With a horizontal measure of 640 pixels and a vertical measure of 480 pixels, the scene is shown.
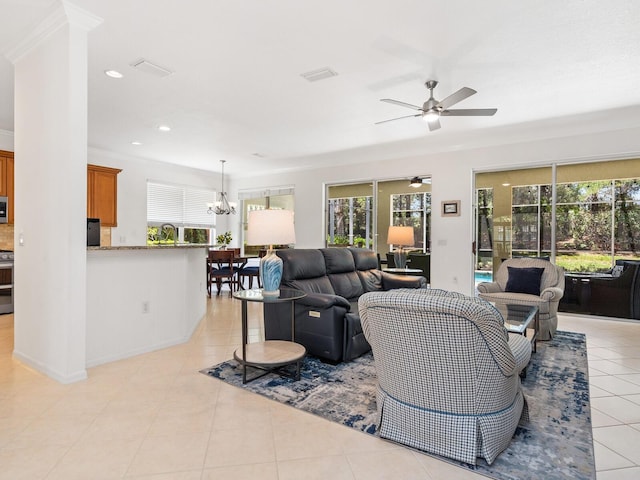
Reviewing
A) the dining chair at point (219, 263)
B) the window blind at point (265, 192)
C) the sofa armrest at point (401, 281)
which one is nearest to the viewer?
the sofa armrest at point (401, 281)

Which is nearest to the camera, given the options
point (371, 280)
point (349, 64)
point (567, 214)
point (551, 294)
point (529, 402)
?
point (529, 402)

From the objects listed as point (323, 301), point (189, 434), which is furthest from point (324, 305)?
point (189, 434)

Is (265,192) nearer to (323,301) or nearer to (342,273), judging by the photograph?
(342,273)

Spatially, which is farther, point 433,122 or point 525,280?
point 525,280

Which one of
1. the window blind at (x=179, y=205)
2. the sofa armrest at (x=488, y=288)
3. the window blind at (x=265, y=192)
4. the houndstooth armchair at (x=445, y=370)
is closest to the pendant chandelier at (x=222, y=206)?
the window blind at (x=179, y=205)

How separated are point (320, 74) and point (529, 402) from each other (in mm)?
3273

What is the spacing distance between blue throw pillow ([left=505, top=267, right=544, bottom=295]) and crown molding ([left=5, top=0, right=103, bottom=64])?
494 centimetres

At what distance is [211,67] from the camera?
3.49 metres

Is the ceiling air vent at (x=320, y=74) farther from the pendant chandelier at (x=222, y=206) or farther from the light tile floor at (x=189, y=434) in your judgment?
the pendant chandelier at (x=222, y=206)

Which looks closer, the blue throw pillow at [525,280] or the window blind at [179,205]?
the blue throw pillow at [525,280]

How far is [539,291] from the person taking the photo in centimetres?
444

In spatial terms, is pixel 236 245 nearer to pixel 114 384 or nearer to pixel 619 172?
pixel 114 384

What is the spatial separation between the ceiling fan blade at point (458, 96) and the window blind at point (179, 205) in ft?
20.3

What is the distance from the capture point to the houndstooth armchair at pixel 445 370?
1.64m
